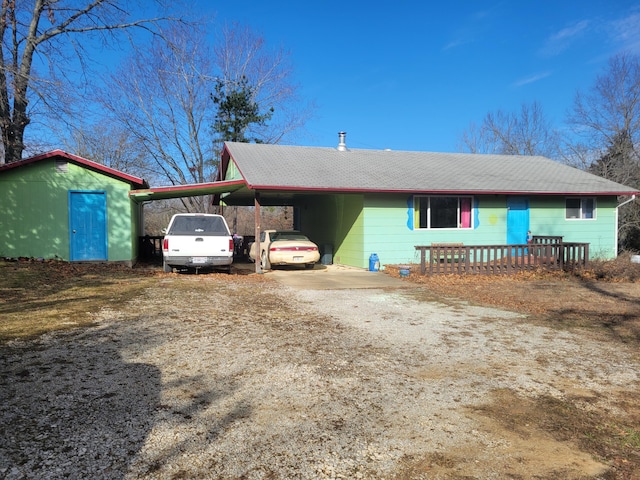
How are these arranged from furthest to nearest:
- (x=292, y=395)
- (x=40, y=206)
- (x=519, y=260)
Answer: (x=40, y=206), (x=519, y=260), (x=292, y=395)

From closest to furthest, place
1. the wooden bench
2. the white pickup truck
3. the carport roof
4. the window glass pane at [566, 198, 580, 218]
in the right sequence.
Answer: the white pickup truck
the wooden bench
the carport roof
the window glass pane at [566, 198, 580, 218]

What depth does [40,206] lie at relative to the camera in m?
14.3

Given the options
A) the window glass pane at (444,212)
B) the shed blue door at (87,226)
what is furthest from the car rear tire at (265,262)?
the window glass pane at (444,212)

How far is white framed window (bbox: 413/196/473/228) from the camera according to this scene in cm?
1631

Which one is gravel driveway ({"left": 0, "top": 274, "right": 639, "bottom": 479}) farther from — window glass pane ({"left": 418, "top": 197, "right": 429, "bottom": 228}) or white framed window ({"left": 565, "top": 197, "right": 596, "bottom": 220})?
white framed window ({"left": 565, "top": 197, "right": 596, "bottom": 220})

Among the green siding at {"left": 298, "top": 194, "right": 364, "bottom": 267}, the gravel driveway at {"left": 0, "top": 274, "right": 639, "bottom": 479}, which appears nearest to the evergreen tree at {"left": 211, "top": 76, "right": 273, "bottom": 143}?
the green siding at {"left": 298, "top": 194, "right": 364, "bottom": 267}

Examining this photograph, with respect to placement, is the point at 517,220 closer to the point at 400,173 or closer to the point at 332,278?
the point at 400,173

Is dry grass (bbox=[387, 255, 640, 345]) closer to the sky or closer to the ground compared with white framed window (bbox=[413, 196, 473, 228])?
closer to the ground

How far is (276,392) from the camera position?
4051mm

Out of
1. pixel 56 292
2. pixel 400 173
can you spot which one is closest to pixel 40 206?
pixel 56 292

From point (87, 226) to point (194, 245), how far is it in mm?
4580

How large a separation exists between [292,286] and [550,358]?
7.22 metres

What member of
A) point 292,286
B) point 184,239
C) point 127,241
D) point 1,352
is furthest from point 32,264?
point 1,352

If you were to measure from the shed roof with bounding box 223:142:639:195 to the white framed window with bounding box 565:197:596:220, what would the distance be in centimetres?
60
